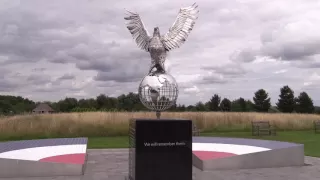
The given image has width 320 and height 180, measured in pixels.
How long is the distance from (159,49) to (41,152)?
15.6 feet

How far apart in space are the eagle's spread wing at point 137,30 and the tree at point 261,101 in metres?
54.1

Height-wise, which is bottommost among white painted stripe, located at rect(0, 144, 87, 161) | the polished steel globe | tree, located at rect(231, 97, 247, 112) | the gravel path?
the gravel path

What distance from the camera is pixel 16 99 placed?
70.4m

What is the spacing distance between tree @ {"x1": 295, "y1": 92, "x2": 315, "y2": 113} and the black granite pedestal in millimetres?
58158

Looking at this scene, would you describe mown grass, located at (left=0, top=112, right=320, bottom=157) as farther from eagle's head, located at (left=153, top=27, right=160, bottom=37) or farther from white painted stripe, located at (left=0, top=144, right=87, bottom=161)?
eagle's head, located at (left=153, top=27, right=160, bottom=37)

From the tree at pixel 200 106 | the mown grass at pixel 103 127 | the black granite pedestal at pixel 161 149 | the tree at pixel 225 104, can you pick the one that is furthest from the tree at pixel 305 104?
the black granite pedestal at pixel 161 149

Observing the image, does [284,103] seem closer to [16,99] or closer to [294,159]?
[16,99]

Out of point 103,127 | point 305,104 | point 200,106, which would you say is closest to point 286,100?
point 305,104

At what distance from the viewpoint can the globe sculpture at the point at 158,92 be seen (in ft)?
31.3

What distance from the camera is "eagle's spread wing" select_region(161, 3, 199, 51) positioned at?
10758 mm

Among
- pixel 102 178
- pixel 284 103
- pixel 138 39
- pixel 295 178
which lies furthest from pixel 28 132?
pixel 284 103

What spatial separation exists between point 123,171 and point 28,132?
36.7 ft

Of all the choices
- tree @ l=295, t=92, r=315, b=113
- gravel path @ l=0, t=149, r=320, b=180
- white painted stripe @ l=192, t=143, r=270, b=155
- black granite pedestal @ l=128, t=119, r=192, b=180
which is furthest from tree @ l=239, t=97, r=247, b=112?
black granite pedestal @ l=128, t=119, r=192, b=180

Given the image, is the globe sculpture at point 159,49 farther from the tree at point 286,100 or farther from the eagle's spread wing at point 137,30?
the tree at point 286,100
